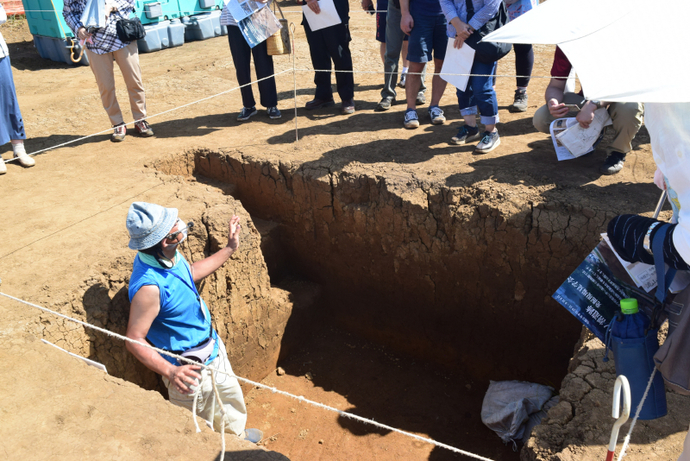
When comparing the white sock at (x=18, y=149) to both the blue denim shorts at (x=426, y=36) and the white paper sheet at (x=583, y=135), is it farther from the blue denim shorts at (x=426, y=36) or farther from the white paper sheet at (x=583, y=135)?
the white paper sheet at (x=583, y=135)

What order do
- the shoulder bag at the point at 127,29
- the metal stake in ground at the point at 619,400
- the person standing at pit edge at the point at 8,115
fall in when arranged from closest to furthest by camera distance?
the metal stake in ground at the point at 619,400, the person standing at pit edge at the point at 8,115, the shoulder bag at the point at 127,29

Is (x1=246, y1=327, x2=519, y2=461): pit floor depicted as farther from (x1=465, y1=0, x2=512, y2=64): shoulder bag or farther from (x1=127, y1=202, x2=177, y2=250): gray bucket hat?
(x1=465, y1=0, x2=512, y2=64): shoulder bag

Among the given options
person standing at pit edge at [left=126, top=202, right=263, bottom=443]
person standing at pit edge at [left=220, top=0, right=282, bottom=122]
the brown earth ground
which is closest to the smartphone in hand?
the brown earth ground

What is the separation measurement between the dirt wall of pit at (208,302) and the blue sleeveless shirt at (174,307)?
489 millimetres

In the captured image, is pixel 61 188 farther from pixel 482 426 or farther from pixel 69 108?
pixel 482 426

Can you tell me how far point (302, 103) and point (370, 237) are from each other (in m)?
2.38

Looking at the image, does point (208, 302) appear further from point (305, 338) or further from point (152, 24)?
point (152, 24)

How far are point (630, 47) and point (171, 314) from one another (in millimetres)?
2563

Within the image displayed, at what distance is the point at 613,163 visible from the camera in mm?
Result: 4172

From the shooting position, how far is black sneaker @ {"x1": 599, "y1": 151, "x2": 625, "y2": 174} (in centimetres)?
415

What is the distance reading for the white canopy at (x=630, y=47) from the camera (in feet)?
5.78

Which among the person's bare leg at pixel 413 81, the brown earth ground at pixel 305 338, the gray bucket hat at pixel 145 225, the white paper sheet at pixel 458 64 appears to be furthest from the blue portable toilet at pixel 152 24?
the gray bucket hat at pixel 145 225

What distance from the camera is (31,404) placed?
7.99ft

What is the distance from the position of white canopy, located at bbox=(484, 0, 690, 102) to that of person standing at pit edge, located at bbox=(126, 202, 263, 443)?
2.19 metres
